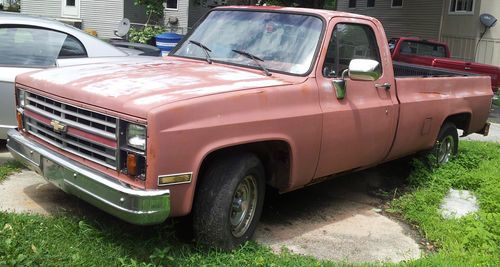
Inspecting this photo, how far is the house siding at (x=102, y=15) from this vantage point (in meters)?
23.6

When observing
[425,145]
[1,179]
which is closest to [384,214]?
[425,145]

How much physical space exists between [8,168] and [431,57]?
10.9 m

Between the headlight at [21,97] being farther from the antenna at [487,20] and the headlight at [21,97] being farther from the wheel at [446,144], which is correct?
the antenna at [487,20]

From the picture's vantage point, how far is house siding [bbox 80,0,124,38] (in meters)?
23.6

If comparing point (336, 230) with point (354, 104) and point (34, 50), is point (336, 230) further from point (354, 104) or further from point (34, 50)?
point (34, 50)

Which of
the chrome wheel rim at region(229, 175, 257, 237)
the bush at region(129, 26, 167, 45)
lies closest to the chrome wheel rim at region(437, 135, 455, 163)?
the chrome wheel rim at region(229, 175, 257, 237)

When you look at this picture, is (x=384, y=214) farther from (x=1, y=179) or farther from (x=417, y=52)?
(x=417, y=52)

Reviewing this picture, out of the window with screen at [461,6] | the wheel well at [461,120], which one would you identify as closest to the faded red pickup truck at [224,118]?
the wheel well at [461,120]

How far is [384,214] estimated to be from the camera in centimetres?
556

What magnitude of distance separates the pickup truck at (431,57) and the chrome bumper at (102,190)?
10.6m

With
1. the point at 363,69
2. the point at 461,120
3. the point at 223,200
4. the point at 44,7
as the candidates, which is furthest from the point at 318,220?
the point at 44,7

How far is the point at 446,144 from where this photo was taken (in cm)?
711

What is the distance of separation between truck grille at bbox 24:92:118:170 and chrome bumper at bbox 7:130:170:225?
10cm

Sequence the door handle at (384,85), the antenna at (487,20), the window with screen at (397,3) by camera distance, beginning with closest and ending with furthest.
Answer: the door handle at (384,85), the antenna at (487,20), the window with screen at (397,3)
